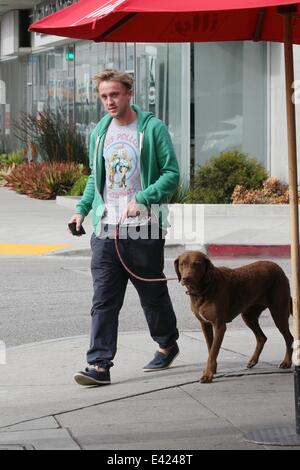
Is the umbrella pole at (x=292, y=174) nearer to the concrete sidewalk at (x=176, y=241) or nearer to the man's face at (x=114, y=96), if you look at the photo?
the man's face at (x=114, y=96)

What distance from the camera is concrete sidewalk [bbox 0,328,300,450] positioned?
20.1 feet

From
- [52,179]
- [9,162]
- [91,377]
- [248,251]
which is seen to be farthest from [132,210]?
[9,162]

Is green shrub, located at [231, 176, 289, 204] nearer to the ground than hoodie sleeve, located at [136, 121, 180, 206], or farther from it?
farther from it

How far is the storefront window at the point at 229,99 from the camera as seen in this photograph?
2312 cm

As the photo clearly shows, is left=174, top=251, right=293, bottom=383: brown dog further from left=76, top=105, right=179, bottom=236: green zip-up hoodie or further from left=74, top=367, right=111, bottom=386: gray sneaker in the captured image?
left=74, top=367, right=111, bottom=386: gray sneaker

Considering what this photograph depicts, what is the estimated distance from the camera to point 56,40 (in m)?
31.6

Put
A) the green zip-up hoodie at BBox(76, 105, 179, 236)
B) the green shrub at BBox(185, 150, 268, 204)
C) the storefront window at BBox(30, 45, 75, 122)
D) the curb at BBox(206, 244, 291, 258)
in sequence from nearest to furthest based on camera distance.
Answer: the green zip-up hoodie at BBox(76, 105, 179, 236), the curb at BBox(206, 244, 291, 258), the green shrub at BBox(185, 150, 268, 204), the storefront window at BBox(30, 45, 75, 122)

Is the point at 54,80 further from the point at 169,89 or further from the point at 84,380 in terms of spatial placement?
the point at 84,380

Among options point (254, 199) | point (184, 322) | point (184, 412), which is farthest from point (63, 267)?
point (184, 412)

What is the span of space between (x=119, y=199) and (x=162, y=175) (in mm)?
323

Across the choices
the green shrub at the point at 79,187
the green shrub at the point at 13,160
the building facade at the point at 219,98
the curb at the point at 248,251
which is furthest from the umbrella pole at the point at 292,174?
the green shrub at the point at 13,160

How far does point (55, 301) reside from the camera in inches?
462

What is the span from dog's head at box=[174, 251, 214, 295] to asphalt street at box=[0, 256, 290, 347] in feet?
8.46

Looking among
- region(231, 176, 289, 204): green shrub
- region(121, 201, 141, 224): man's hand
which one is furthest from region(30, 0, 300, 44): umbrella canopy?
region(231, 176, 289, 204): green shrub
